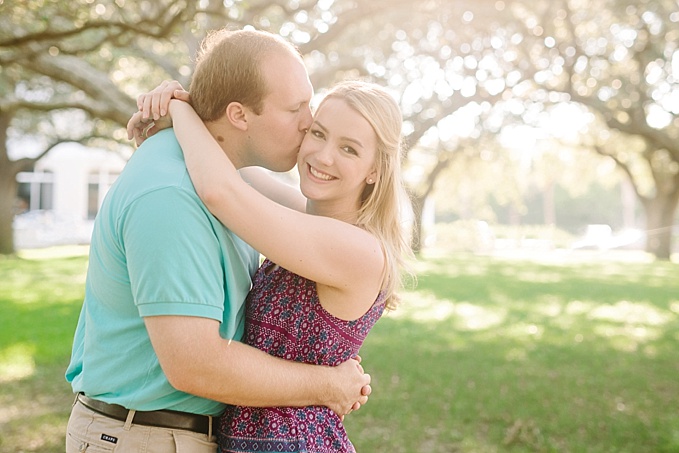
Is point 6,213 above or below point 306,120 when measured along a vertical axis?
below

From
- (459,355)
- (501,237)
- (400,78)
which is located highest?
(400,78)

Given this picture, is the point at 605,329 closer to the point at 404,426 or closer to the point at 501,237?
the point at 404,426

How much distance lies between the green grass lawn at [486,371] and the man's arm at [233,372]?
4.53 metres

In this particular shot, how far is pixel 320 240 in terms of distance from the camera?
2.21m

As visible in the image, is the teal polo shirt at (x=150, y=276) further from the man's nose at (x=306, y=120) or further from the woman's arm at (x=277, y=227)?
the man's nose at (x=306, y=120)

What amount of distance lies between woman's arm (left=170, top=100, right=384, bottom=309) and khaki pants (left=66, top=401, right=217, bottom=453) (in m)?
0.62

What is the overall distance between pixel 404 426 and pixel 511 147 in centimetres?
2427

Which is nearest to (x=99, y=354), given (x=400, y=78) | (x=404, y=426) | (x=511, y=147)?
(x=404, y=426)

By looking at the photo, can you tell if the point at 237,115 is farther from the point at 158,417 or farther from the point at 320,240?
the point at 158,417

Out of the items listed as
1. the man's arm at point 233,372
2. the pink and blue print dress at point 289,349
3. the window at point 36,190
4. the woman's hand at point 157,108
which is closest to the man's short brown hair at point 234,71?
the woman's hand at point 157,108

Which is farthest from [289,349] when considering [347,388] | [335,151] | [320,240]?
[335,151]

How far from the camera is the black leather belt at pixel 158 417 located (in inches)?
85.8

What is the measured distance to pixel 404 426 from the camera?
23.8ft

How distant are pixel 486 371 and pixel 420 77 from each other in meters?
7.99
